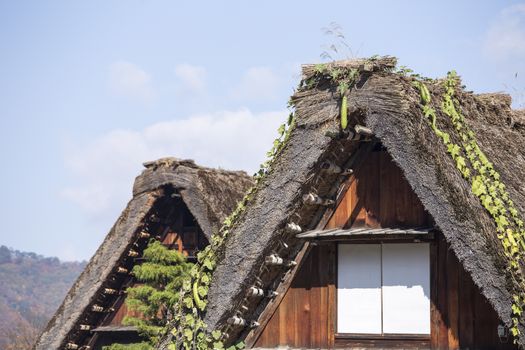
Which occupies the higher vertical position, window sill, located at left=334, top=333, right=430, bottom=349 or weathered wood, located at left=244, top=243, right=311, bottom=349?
weathered wood, located at left=244, top=243, right=311, bottom=349

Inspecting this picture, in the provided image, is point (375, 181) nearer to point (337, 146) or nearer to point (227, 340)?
point (337, 146)

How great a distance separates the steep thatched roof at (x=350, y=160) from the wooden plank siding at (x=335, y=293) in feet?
0.93

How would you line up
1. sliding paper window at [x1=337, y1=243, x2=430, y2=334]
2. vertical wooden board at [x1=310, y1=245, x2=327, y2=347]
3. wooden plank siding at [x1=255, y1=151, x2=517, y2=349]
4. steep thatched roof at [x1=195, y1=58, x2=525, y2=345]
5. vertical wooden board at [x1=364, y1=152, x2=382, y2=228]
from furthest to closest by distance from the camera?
vertical wooden board at [x1=310, y1=245, x2=327, y2=347], vertical wooden board at [x1=364, y1=152, x2=382, y2=228], sliding paper window at [x1=337, y1=243, x2=430, y2=334], wooden plank siding at [x1=255, y1=151, x2=517, y2=349], steep thatched roof at [x1=195, y1=58, x2=525, y2=345]

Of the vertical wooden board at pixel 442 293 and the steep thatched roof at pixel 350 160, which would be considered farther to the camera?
the vertical wooden board at pixel 442 293

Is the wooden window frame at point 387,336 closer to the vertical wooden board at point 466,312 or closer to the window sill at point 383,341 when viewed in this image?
the window sill at point 383,341

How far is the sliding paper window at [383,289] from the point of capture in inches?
530

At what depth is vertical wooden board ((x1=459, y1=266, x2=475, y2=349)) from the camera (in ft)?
42.8

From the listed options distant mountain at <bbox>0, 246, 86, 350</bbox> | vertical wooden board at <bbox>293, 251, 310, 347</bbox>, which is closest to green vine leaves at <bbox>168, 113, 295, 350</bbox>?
vertical wooden board at <bbox>293, 251, 310, 347</bbox>

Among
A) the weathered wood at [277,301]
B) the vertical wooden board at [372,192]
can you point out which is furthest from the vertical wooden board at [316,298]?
the vertical wooden board at [372,192]

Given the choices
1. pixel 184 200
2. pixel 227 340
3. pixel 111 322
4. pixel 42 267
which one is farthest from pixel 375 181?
pixel 42 267

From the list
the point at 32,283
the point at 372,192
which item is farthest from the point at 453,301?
the point at 32,283

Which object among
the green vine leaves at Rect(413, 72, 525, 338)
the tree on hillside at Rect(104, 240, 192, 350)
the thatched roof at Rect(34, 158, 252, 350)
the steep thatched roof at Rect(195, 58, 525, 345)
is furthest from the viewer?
the thatched roof at Rect(34, 158, 252, 350)

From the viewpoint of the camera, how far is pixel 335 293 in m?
13.9

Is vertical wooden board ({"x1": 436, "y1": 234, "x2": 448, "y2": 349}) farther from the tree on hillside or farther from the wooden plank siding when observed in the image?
the tree on hillside
